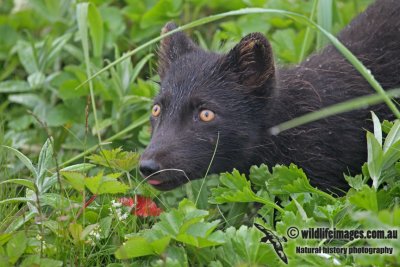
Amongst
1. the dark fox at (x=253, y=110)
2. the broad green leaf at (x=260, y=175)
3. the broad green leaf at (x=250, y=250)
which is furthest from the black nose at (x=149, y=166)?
the broad green leaf at (x=250, y=250)

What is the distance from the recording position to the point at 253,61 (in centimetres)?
523

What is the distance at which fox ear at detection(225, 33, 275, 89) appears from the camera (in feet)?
16.9

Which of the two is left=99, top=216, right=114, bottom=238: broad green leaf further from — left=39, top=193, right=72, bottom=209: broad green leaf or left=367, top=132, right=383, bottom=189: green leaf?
left=367, top=132, right=383, bottom=189: green leaf

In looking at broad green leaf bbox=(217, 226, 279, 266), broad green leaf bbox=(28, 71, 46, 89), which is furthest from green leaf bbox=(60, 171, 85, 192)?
broad green leaf bbox=(28, 71, 46, 89)

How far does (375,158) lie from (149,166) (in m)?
1.34

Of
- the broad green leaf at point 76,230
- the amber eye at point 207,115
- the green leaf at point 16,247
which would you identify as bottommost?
the green leaf at point 16,247

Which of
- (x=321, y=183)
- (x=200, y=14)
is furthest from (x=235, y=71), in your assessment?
(x=200, y=14)

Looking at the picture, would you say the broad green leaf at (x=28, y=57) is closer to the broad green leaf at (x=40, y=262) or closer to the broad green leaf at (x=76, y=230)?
the broad green leaf at (x=76, y=230)

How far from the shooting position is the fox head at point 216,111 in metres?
5.04

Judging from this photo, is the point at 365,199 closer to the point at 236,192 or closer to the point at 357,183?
the point at 357,183

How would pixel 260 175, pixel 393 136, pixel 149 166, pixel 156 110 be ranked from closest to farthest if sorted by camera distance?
pixel 393 136 < pixel 149 166 < pixel 260 175 < pixel 156 110

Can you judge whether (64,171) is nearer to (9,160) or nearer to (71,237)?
(71,237)

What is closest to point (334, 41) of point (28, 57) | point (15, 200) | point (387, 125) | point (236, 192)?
point (387, 125)

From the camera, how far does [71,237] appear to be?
14.6 feet
